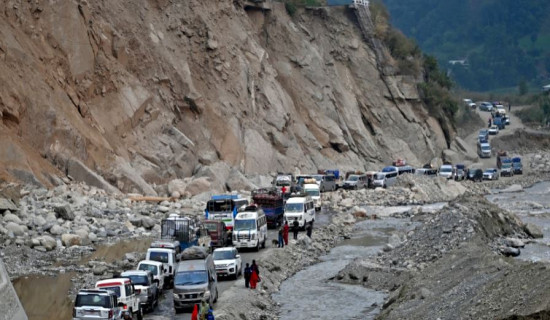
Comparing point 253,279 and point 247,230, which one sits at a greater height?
point 247,230

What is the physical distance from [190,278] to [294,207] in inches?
787

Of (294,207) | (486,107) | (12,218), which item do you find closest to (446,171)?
(294,207)

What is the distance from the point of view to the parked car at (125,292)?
81.3 feet

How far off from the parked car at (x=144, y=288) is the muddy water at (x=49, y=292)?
7.06 ft

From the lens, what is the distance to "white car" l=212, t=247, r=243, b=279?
32062 millimetres

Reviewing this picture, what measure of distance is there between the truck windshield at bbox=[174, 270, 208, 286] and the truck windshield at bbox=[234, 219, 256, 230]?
38.6ft

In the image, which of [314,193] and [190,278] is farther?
[314,193]

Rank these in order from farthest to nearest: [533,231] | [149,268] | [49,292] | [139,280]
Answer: [533,231] → [49,292] → [149,268] → [139,280]

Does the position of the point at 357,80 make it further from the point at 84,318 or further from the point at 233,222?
the point at 84,318

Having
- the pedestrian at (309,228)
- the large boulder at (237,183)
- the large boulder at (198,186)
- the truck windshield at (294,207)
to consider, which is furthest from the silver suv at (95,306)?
the large boulder at (237,183)

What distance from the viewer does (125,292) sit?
2502 centimetres

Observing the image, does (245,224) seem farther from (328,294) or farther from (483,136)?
(483,136)

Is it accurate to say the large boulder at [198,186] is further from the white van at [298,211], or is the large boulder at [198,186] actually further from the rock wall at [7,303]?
the rock wall at [7,303]

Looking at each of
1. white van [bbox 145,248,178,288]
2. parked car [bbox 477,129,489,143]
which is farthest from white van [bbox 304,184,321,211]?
parked car [bbox 477,129,489,143]
